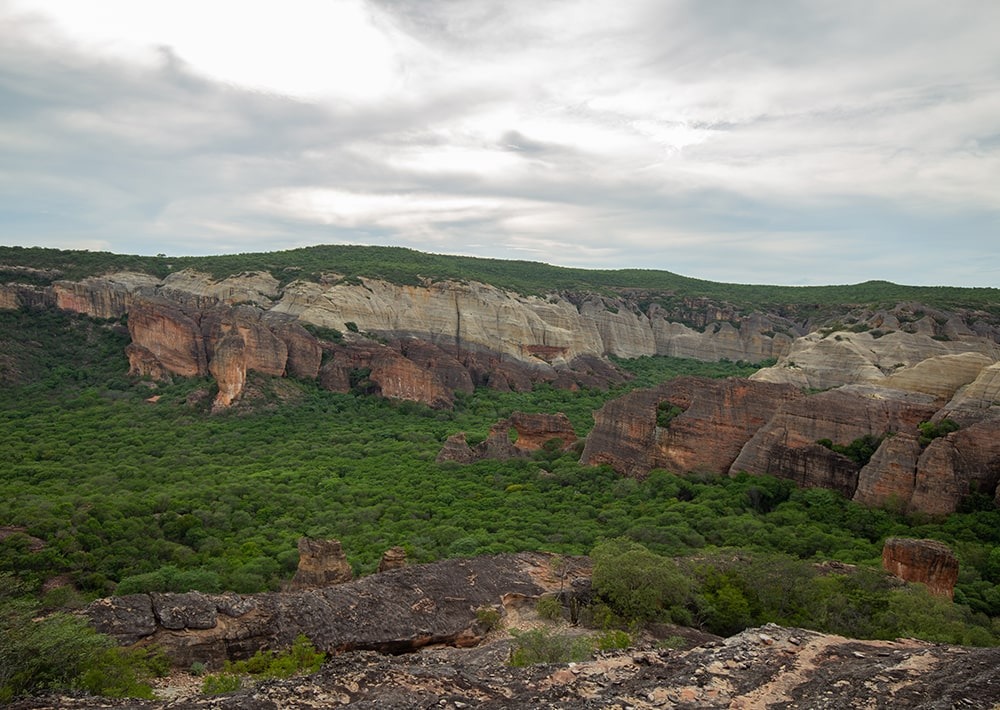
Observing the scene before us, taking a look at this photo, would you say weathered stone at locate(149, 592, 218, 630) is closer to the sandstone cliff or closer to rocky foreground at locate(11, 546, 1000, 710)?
rocky foreground at locate(11, 546, 1000, 710)

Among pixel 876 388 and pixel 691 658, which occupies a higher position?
pixel 876 388

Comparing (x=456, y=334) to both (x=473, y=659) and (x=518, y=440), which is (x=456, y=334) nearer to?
(x=518, y=440)

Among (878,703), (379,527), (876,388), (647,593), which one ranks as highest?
(876,388)

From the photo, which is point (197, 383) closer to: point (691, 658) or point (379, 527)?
point (379, 527)

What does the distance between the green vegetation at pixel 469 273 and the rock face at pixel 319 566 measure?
52119mm

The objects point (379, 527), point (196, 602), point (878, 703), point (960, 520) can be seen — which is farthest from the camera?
point (379, 527)

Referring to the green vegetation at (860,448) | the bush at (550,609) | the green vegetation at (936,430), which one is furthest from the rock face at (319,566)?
the green vegetation at (936,430)

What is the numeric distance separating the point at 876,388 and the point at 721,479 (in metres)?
10.8

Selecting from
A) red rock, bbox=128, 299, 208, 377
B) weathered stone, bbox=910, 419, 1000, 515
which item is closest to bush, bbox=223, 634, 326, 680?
weathered stone, bbox=910, 419, 1000, 515

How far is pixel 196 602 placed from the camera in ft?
58.6

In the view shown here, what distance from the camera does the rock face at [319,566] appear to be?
2212 centimetres

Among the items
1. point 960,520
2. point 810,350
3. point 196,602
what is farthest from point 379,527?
point 810,350

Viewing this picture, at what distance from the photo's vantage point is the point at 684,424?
36.3 meters

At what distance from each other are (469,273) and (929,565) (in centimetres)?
7176
